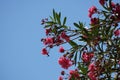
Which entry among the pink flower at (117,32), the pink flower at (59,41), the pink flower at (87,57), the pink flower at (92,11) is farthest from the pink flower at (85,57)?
the pink flower at (92,11)

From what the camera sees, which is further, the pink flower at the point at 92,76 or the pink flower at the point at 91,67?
the pink flower at the point at 91,67

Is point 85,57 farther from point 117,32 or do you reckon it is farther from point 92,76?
point 117,32

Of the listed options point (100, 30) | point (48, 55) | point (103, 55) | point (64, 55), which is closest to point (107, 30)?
point (100, 30)

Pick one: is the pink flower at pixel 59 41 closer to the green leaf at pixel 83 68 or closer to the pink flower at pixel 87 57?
the pink flower at pixel 87 57

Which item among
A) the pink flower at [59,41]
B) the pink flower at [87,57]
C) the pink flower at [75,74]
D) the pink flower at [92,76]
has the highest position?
the pink flower at [59,41]

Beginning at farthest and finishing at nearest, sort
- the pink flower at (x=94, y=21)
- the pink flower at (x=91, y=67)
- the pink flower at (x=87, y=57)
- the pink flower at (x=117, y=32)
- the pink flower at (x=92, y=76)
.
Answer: the pink flower at (x=117, y=32) < the pink flower at (x=94, y=21) < the pink flower at (x=87, y=57) < the pink flower at (x=91, y=67) < the pink flower at (x=92, y=76)

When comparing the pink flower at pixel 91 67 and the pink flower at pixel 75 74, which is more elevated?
the pink flower at pixel 75 74

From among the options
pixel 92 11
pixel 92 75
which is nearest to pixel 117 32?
pixel 92 11

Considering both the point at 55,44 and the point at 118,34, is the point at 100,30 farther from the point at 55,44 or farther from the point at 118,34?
the point at 55,44

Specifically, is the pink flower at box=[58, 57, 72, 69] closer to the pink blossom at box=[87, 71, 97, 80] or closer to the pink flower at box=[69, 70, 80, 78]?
the pink flower at box=[69, 70, 80, 78]

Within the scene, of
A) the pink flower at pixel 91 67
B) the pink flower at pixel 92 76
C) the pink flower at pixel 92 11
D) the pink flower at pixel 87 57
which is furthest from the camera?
the pink flower at pixel 92 11

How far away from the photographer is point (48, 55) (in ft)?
18.1

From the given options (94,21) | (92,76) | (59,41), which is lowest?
(92,76)

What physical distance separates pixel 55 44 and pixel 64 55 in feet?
0.98
